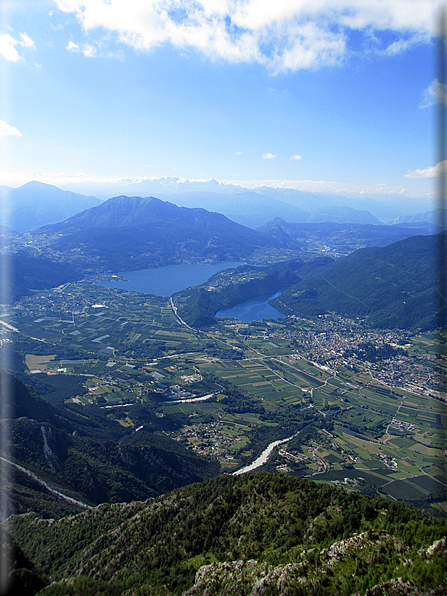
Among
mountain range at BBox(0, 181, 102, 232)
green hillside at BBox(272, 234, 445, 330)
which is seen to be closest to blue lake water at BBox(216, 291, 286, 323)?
green hillside at BBox(272, 234, 445, 330)

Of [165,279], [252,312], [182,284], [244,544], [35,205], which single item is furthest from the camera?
[35,205]

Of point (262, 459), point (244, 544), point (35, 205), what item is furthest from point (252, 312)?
point (35, 205)

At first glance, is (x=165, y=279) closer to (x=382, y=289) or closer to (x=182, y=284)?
(x=182, y=284)

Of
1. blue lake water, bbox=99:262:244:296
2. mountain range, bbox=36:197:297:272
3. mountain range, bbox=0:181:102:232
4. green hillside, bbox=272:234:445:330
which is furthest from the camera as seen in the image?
mountain range, bbox=0:181:102:232

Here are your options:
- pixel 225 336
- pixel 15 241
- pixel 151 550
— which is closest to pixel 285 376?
pixel 225 336

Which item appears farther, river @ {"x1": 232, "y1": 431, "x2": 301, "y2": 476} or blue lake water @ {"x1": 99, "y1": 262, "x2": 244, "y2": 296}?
blue lake water @ {"x1": 99, "y1": 262, "x2": 244, "y2": 296}

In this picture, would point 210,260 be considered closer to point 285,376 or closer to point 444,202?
point 285,376

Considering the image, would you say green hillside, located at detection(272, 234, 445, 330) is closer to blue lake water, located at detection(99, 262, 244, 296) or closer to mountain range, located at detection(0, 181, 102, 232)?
blue lake water, located at detection(99, 262, 244, 296)
